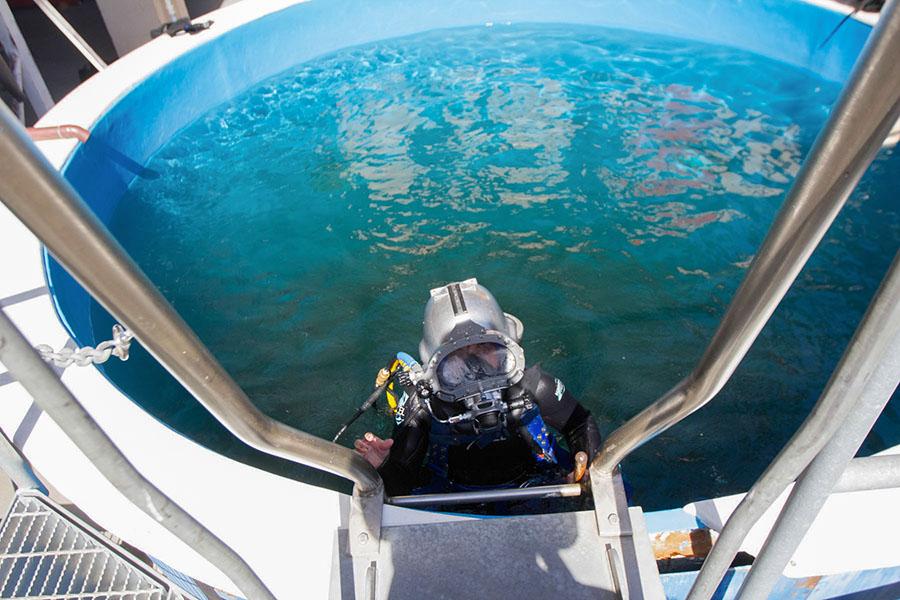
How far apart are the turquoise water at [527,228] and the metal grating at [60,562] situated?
172 cm

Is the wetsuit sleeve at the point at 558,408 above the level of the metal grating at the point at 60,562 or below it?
below

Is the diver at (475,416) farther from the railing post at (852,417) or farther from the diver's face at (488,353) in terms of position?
the railing post at (852,417)

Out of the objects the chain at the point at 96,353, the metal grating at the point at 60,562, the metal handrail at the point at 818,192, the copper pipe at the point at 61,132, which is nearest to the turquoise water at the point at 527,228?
the copper pipe at the point at 61,132

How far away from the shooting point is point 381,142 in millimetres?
6605

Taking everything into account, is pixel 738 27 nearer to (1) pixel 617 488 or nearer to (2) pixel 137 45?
(2) pixel 137 45

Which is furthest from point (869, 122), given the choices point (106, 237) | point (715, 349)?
point (106, 237)

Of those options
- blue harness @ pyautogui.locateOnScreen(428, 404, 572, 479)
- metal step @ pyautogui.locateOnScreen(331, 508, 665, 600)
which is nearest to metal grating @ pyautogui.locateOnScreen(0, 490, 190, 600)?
metal step @ pyautogui.locateOnScreen(331, 508, 665, 600)

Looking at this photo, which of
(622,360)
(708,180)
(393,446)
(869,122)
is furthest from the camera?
(708,180)

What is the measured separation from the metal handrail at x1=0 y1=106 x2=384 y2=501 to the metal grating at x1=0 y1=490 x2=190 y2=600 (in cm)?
107

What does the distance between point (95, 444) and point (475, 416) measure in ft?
6.61

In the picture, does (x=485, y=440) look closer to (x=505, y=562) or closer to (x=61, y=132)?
(x=505, y=562)

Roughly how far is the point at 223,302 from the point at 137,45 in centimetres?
493

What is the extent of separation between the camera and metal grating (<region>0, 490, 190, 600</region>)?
1776mm

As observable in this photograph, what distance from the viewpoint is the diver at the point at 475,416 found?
8.80ft
